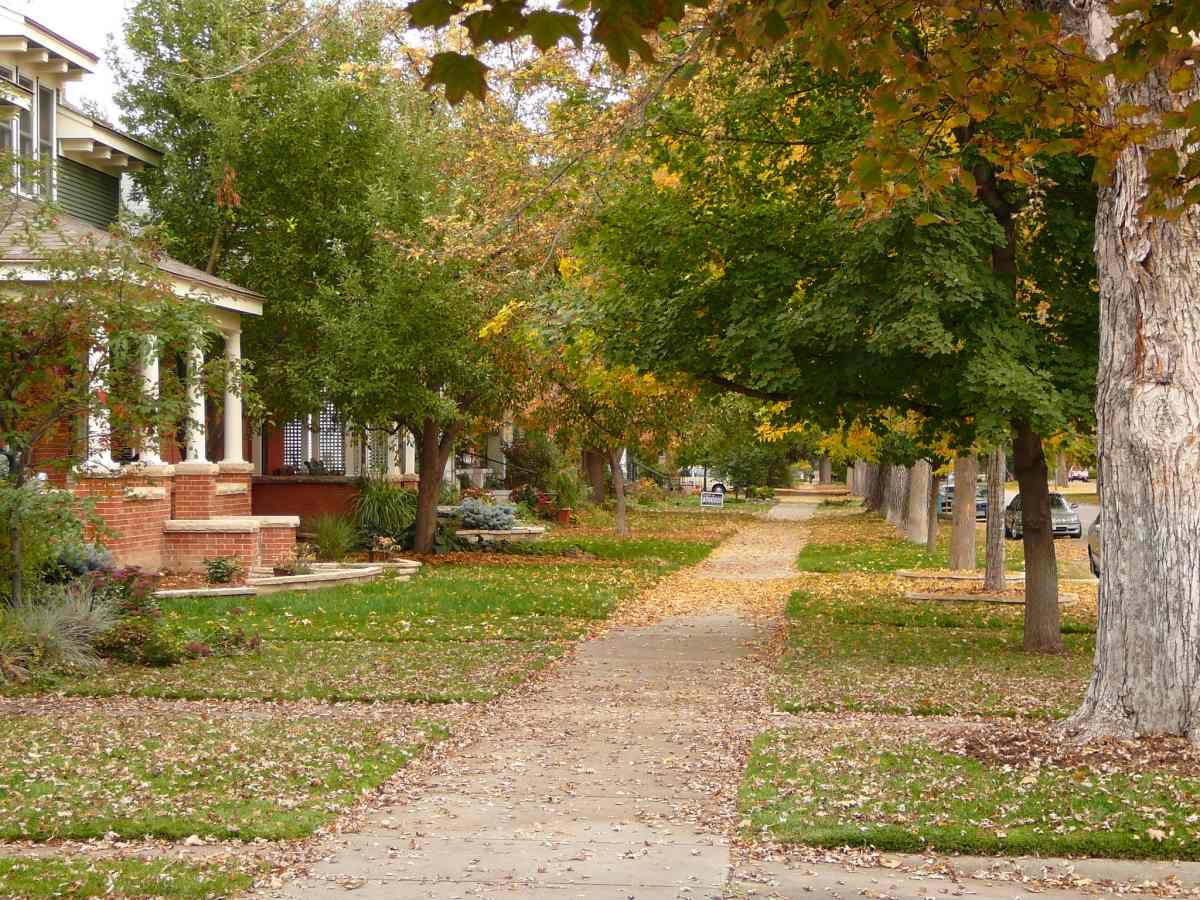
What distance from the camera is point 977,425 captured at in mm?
11367

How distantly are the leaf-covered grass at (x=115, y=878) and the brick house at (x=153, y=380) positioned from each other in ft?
33.6

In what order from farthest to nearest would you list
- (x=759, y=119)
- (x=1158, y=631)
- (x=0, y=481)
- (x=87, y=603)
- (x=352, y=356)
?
(x=352, y=356) < (x=759, y=119) < (x=87, y=603) < (x=0, y=481) < (x=1158, y=631)

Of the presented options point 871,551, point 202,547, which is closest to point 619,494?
point 871,551

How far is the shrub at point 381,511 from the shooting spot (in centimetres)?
2355

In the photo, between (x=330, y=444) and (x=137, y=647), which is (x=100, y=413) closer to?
(x=137, y=647)

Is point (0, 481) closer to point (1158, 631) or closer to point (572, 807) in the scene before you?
point (572, 807)

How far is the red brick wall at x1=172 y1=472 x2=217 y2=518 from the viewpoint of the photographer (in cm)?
1850

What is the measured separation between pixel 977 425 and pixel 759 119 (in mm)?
3680

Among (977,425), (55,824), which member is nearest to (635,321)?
(977,425)

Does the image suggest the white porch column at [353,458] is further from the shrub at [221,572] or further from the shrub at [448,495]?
the shrub at [221,572]

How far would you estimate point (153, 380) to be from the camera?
16047 mm

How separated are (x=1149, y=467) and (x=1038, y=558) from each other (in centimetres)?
532

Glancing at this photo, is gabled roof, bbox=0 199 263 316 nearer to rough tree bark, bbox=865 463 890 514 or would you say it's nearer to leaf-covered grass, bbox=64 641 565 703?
leaf-covered grass, bbox=64 641 565 703

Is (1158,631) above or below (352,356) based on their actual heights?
below
